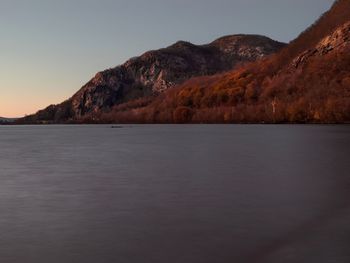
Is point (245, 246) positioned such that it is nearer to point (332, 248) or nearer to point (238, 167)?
point (332, 248)

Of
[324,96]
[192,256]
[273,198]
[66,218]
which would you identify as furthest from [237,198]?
[324,96]

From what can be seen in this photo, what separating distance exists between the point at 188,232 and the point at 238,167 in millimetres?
24813

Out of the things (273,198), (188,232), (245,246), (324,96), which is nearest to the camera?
(245,246)

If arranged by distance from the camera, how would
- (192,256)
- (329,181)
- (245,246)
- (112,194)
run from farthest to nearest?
(329,181) → (112,194) → (245,246) → (192,256)

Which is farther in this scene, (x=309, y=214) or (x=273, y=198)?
(x=273, y=198)

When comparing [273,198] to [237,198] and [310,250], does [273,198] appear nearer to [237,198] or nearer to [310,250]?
[237,198]

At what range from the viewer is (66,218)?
19531mm

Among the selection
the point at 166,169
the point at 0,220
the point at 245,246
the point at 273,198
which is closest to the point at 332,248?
the point at 245,246

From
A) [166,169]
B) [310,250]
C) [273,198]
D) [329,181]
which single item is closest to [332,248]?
[310,250]

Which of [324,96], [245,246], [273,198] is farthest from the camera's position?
[324,96]

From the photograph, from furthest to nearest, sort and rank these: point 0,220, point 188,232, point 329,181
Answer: point 329,181
point 0,220
point 188,232

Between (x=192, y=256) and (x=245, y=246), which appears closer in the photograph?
(x=192, y=256)

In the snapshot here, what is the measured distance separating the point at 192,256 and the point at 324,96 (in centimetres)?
19637

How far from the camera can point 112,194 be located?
26.3 metres
